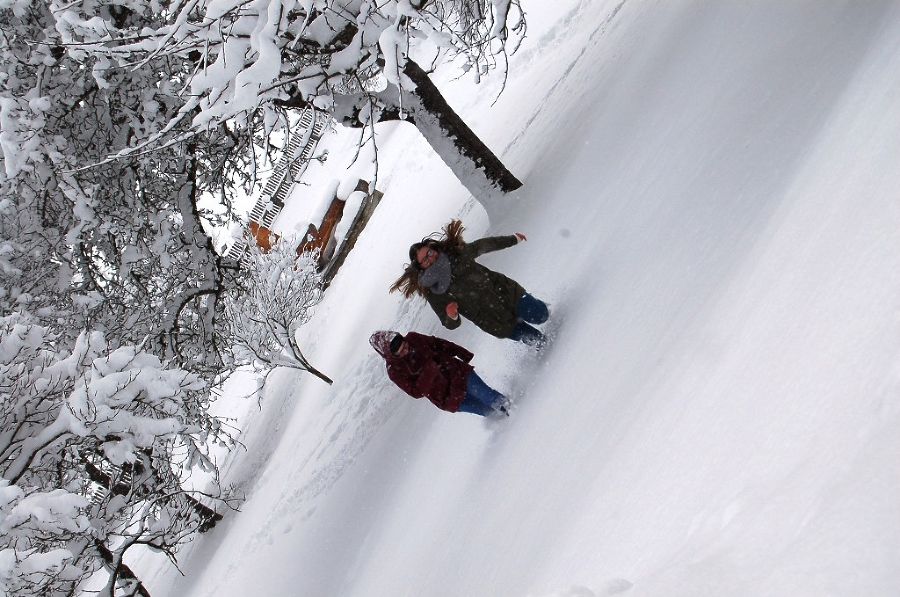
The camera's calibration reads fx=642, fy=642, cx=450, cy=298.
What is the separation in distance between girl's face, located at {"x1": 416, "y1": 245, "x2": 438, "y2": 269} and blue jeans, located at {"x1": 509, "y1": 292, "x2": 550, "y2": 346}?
0.84m

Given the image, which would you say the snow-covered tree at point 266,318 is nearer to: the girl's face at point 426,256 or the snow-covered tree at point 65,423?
the snow-covered tree at point 65,423

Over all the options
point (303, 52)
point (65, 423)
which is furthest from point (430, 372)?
point (303, 52)

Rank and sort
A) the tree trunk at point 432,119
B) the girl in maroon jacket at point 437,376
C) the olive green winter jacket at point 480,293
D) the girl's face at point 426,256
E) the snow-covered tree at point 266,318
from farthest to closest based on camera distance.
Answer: the snow-covered tree at point 266,318 → the tree trunk at point 432,119 → the girl in maroon jacket at point 437,376 → the olive green winter jacket at point 480,293 → the girl's face at point 426,256

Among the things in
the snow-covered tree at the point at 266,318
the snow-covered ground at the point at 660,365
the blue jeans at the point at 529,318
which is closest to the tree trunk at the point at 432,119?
the snow-covered ground at the point at 660,365

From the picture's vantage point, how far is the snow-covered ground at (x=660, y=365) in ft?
7.22

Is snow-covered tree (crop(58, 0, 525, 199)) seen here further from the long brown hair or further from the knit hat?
the knit hat

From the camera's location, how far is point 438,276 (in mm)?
4547

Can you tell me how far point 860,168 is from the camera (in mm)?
3523

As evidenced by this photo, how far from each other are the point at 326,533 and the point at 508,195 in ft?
13.1

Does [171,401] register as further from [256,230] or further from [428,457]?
[256,230]

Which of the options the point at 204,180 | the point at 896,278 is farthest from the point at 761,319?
the point at 204,180

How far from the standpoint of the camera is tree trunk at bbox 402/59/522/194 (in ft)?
18.6

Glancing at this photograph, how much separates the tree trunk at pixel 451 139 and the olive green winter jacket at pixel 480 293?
156 centimetres

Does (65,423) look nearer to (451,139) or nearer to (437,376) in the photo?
(437,376)
